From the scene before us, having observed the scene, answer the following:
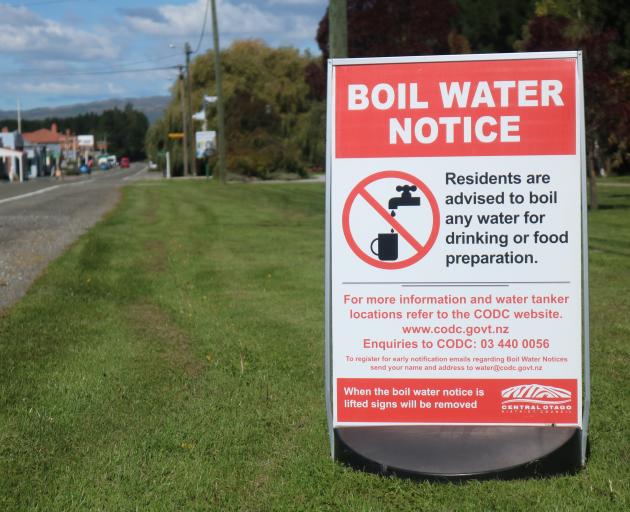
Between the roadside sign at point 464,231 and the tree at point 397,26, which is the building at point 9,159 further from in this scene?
the roadside sign at point 464,231

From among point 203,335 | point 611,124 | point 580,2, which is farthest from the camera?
point 580,2

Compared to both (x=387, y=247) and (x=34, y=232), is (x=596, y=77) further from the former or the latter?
(x=387, y=247)

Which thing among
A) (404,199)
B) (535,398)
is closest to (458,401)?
(535,398)

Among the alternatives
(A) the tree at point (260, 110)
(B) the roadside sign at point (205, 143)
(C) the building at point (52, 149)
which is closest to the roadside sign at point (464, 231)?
(A) the tree at point (260, 110)

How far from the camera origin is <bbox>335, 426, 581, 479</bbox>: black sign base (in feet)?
15.1

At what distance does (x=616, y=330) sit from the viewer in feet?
26.6

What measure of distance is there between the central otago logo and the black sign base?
0.35ft

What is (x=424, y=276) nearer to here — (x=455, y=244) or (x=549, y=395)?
(x=455, y=244)

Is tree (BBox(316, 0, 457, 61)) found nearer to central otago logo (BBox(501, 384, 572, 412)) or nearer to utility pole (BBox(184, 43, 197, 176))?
utility pole (BBox(184, 43, 197, 176))

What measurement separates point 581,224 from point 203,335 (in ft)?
13.5

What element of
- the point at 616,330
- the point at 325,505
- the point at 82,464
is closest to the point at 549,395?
the point at 325,505

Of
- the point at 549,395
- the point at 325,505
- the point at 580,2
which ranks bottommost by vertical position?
the point at 325,505

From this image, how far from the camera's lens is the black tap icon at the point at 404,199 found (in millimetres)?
4777

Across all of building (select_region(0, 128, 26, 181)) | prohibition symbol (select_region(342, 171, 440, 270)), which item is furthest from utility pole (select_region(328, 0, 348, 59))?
building (select_region(0, 128, 26, 181))
